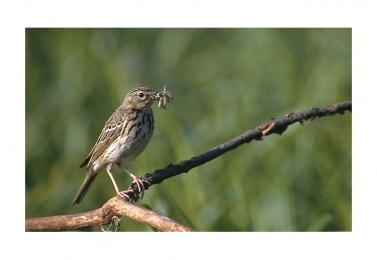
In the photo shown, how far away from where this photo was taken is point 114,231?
431 cm

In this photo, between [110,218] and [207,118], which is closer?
[110,218]

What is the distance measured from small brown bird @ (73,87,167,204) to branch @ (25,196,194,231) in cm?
51

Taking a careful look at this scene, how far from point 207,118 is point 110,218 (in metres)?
1.89

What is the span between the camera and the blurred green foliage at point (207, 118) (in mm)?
4574

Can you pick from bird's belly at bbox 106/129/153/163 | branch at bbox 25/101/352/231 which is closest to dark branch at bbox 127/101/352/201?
branch at bbox 25/101/352/231

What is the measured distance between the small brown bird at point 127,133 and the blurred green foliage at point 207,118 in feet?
0.77

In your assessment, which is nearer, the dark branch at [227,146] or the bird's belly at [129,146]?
the dark branch at [227,146]

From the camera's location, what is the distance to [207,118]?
5438mm

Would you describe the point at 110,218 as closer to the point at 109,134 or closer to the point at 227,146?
the point at 227,146

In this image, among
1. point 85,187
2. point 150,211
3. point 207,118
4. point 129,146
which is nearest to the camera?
point 150,211

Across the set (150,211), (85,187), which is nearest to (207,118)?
(85,187)

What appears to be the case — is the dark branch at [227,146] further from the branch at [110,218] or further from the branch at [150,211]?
the branch at [110,218]

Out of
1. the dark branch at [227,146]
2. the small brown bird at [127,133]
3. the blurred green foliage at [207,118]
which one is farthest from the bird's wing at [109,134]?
the dark branch at [227,146]
